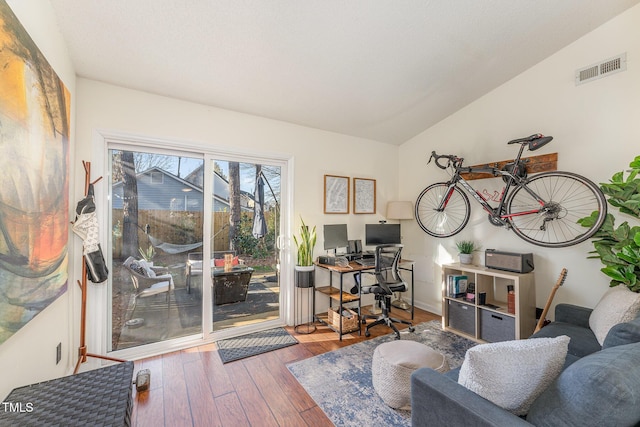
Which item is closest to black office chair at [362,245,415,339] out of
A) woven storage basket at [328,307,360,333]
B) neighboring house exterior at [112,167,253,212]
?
woven storage basket at [328,307,360,333]

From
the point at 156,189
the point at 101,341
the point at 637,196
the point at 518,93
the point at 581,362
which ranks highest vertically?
the point at 518,93

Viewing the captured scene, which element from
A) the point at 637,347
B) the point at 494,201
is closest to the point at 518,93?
the point at 494,201

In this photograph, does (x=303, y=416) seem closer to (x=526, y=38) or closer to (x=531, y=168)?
(x=531, y=168)

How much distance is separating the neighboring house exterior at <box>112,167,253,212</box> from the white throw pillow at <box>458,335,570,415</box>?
283 centimetres

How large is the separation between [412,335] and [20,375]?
10.8 ft

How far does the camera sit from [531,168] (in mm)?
3039

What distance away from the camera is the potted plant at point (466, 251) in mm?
3394

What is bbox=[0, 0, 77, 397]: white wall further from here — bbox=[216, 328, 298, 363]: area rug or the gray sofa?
the gray sofa

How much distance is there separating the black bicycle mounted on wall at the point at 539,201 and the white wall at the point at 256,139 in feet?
3.87

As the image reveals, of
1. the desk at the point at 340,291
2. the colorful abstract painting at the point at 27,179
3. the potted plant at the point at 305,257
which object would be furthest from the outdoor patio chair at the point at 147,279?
the desk at the point at 340,291

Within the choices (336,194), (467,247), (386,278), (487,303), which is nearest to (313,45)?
(336,194)

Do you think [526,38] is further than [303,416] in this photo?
Yes

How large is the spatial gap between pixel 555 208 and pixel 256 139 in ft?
10.9

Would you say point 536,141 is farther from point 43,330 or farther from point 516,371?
point 43,330
